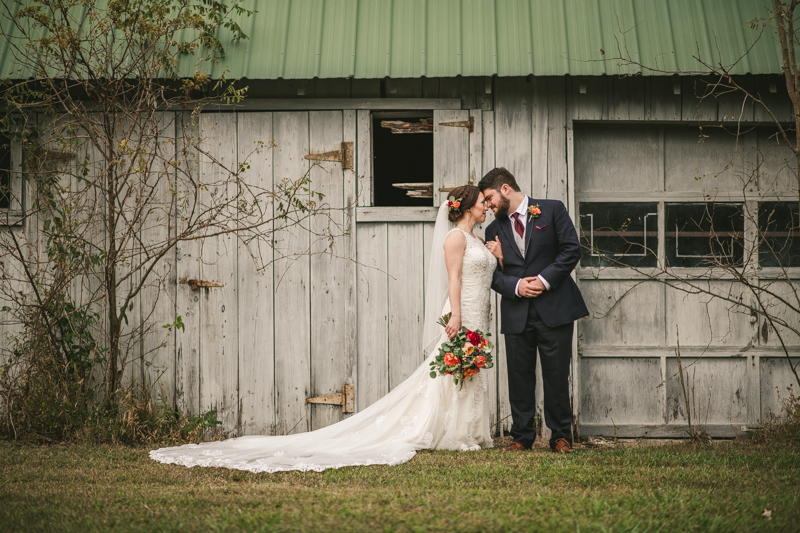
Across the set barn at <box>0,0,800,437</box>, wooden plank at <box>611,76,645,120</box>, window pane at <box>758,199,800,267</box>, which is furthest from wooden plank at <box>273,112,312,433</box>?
window pane at <box>758,199,800,267</box>

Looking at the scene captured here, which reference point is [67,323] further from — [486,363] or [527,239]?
[527,239]

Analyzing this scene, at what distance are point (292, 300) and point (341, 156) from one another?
4.36 feet

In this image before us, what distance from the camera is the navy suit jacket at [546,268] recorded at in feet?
14.7

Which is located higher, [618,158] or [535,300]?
[618,158]

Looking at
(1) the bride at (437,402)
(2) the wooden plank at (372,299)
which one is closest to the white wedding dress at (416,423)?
(1) the bride at (437,402)

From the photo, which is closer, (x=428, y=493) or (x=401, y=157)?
(x=428, y=493)

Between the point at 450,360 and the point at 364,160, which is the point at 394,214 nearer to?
the point at 364,160

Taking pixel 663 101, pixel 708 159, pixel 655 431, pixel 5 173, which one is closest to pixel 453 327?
pixel 655 431

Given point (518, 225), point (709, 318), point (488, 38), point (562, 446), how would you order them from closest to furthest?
point (562, 446) → point (518, 225) → point (488, 38) → point (709, 318)

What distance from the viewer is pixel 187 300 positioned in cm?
545

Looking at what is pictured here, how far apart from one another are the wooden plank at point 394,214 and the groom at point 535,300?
738mm

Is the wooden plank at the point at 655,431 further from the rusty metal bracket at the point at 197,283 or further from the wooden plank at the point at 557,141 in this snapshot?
the rusty metal bracket at the point at 197,283

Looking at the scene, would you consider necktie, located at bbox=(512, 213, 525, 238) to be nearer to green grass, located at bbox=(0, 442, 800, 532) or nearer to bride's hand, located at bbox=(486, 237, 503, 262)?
bride's hand, located at bbox=(486, 237, 503, 262)

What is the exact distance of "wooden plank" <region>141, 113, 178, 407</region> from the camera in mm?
5414
